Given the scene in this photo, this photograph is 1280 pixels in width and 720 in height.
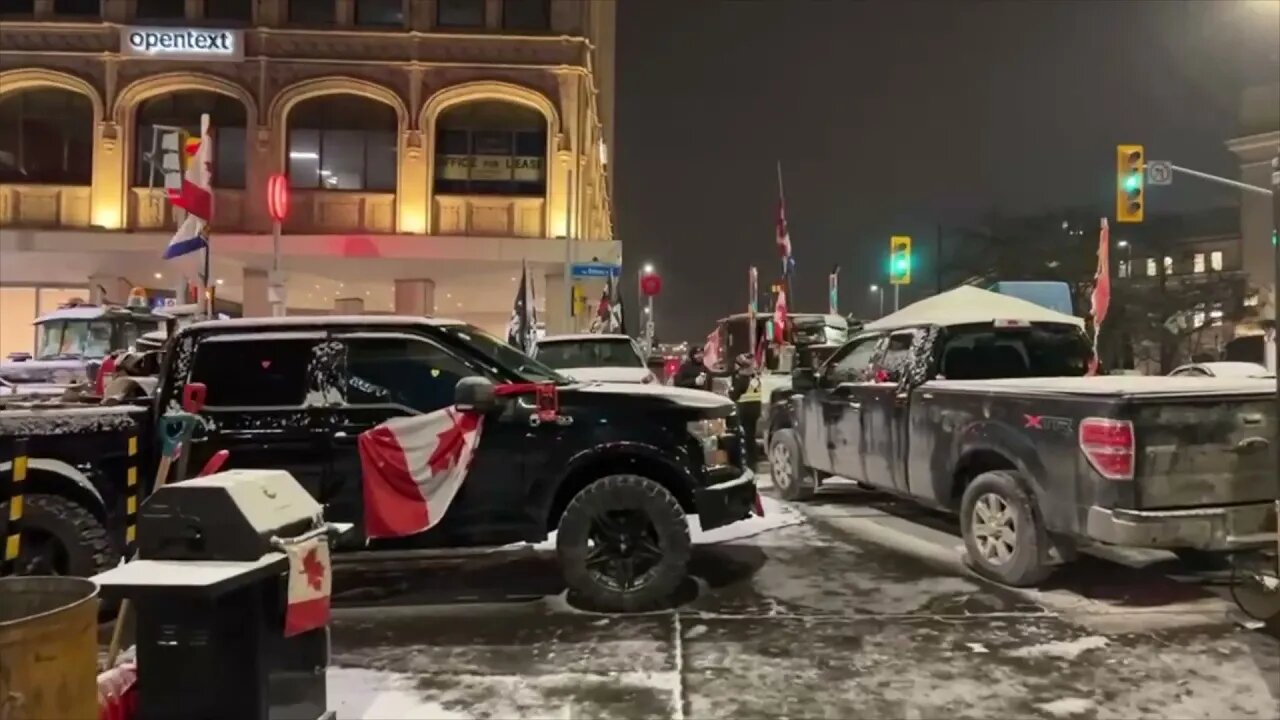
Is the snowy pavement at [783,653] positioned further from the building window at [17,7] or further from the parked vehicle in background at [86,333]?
the building window at [17,7]

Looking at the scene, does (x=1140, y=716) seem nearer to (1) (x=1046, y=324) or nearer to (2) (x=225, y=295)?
(1) (x=1046, y=324)

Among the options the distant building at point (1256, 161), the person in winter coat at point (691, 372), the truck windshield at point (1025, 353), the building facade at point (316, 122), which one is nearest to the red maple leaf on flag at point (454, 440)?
the truck windshield at point (1025, 353)

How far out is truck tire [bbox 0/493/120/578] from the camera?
6148 mm

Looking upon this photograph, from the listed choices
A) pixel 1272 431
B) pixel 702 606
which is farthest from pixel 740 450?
pixel 1272 431

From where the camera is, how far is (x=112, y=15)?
82.7ft

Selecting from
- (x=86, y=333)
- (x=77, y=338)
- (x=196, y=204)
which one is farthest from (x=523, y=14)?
(x=196, y=204)

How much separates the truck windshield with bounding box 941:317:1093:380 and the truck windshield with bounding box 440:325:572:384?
12.5ft

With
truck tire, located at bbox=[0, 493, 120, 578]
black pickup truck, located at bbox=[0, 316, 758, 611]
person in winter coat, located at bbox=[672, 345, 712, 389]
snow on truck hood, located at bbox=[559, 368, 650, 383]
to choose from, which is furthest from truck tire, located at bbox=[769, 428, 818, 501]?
truck tire, located at bbox=[0, 493, 120, 578]

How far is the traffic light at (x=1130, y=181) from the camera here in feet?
69.7

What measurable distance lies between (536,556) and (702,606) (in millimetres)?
2066

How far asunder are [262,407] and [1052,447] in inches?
207

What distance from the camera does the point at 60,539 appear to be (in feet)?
20.3

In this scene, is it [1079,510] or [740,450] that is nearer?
[1079,510]

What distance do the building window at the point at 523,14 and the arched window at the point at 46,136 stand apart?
34.7 feet
